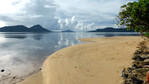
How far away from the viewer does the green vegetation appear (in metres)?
6.01

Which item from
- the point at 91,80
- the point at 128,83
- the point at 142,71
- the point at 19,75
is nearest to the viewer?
the point at 128,83

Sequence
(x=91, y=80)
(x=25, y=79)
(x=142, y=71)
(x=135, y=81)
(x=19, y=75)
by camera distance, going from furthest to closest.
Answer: (x=19, y=75), (x=25, y=79), (x=91, y=80), (x=142, y=71), (x=135, y=81)

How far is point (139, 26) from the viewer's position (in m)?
7.04

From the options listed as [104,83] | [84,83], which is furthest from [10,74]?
[104,83]

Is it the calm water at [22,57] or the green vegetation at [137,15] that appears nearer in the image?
the green vegetation at [137,15]

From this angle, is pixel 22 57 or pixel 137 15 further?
pixel 22 57

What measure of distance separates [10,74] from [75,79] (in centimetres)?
753

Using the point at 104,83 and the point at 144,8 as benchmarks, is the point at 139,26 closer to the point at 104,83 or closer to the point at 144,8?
the point at 144,8

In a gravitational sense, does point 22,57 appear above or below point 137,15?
below

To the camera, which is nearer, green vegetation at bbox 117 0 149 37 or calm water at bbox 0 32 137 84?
green vegetation at bbox 117 0 149 37

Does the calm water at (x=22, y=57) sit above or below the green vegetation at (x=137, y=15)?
below

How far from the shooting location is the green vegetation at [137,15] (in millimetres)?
6006

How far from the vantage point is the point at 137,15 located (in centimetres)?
630

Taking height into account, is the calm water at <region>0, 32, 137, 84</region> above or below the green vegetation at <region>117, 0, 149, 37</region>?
below
